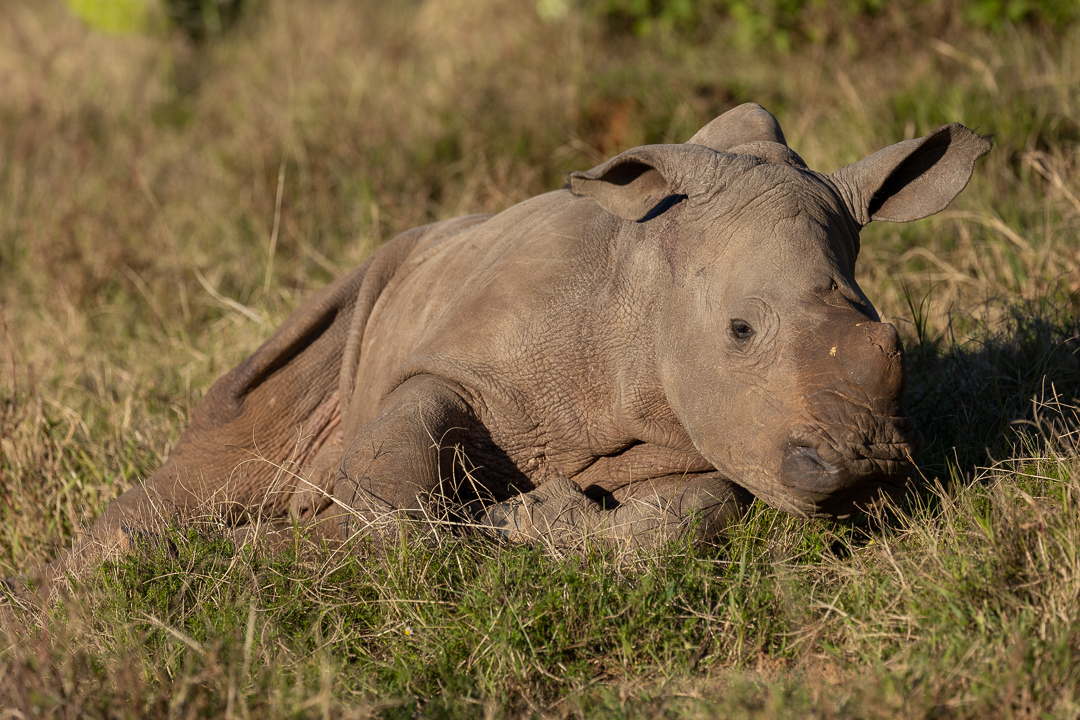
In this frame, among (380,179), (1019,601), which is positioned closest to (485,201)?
(380,179)

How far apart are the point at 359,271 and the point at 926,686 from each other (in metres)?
2.84

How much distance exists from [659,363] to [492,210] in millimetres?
3462

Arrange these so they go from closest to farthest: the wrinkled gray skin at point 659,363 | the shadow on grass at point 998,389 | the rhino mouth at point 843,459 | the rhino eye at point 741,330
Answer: the rhino mouth at point 843,459, the wrinkled gray skin at point 659,363, the rhino eye at point 741,330, the shadow on grass at point 998,389

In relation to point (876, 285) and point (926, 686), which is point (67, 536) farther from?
point (876, 285)

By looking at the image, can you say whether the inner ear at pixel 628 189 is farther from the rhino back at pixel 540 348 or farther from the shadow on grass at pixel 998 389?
the shadow on grass at pixel 998 389

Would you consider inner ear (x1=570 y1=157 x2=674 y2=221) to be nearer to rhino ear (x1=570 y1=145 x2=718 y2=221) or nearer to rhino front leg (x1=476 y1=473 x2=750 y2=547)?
rhino ear (x1=570 y1=145 x2=718 y2=221)

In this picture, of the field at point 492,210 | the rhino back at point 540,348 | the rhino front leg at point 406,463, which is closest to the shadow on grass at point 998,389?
the field at point 492,210

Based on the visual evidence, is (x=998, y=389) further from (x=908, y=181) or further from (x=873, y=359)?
(x=873, y=359)

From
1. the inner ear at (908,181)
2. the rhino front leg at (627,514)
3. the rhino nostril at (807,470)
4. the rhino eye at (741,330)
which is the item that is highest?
the inner ear at (908,181)

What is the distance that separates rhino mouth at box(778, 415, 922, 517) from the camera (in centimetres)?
262

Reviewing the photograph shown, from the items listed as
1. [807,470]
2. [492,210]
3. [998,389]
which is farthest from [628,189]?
[492,210]

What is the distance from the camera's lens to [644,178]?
3174 millimetres

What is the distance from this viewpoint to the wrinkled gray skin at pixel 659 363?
272 centimetres

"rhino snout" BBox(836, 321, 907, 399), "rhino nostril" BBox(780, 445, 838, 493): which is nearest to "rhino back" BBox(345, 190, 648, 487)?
"rhino nostril" BBox(780, 445, 838, 493)
